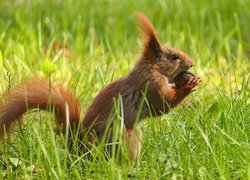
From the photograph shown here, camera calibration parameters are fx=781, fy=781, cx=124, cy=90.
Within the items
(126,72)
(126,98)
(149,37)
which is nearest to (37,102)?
(126,98)

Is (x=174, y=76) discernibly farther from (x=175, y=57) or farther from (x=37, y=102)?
(x=37, y=102)

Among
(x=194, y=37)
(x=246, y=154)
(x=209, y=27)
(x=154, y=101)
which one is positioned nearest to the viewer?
(x=246, y=154)

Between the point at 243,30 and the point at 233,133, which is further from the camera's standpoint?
the point at 243,30

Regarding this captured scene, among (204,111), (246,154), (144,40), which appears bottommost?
(246,154)

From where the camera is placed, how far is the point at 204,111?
376 centimetres

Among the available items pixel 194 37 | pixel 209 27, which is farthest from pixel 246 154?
pixel 209 27

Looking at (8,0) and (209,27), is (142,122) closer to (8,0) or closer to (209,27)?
(209,27)

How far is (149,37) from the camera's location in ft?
12.5

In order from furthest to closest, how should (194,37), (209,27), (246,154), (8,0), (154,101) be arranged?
(8,0) → (209,27) → (194,37) → (154,101) → (246,154)

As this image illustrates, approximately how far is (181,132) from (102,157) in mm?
430

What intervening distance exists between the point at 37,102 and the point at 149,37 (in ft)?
2.24

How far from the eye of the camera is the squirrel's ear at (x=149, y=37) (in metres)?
3.74

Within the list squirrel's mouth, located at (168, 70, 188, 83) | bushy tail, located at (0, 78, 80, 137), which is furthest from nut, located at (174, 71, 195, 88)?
bushy tail, located at (0, 78, 80, 137)

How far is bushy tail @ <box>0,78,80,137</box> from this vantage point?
3.48 m
